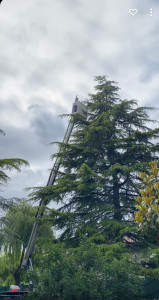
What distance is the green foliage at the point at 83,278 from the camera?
1352 centimetres

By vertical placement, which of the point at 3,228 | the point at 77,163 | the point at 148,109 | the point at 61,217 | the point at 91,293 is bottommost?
the point at 91,293

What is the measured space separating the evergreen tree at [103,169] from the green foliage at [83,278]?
15.9 feet

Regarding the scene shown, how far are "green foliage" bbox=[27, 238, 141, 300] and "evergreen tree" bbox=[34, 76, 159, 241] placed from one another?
4.83 metres

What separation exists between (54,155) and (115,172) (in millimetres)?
4609

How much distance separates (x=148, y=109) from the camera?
24.3m

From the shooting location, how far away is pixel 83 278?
1412 centimetres

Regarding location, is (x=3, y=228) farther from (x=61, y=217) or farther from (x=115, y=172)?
(x=115, y=172)

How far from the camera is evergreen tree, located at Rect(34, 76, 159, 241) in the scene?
21234 millimetres

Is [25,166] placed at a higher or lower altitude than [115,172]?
lower

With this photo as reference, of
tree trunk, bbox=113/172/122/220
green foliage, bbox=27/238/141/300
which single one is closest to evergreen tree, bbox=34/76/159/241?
tree trunk, bbox=113/172/122/220

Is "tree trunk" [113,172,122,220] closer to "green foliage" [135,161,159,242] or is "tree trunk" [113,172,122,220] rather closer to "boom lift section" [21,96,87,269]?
"boom lift section" [21,96,87,269]

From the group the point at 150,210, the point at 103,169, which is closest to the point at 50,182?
the point at 103,169

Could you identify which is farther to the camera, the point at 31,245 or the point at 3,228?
the point at 31,245

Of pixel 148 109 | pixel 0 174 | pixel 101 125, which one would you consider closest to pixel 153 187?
pixel 0 174
